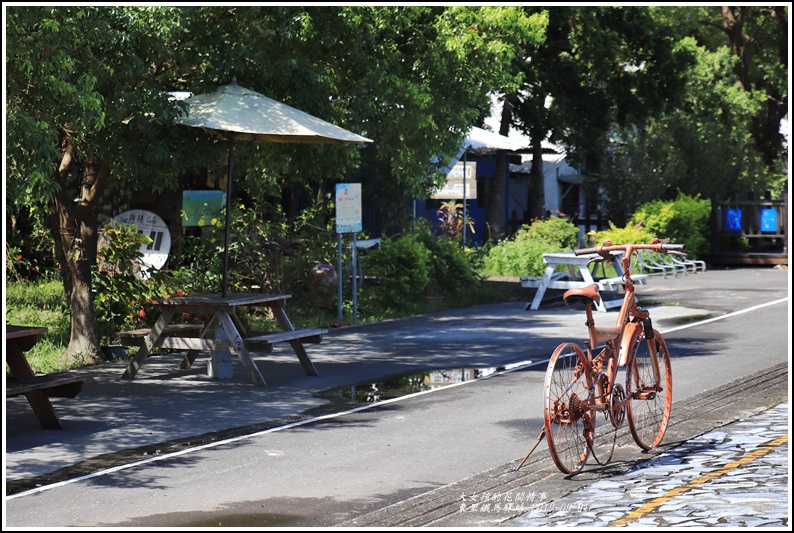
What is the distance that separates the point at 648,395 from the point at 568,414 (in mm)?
1180

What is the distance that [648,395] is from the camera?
8773mm

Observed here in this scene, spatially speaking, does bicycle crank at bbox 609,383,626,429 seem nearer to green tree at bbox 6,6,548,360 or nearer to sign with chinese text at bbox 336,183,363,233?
green tree at bbox 6,6,548,360

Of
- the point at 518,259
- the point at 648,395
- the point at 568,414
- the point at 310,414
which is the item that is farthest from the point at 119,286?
the point at 518,259

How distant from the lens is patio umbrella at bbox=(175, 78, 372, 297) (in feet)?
39.9

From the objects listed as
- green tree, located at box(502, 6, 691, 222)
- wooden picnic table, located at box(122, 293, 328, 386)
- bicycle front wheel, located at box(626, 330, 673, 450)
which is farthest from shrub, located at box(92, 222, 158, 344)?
green tree, located at box(502, 6, 691, 222)

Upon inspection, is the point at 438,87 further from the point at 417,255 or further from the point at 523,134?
the point at 523,134

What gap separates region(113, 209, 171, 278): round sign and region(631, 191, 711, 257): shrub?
1507 cm

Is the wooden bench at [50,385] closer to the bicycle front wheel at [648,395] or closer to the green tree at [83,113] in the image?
the green tree at [83,113]

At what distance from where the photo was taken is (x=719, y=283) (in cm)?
2595

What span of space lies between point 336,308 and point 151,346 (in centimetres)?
704

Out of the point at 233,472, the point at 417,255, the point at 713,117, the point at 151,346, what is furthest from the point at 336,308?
the point at 713,117

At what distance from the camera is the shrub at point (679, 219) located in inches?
1220

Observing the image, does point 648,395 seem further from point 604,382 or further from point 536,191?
point 536,191

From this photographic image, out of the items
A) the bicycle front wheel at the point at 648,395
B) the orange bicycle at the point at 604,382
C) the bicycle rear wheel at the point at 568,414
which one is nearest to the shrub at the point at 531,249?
the bicycle front wheel at the point at 648,395
